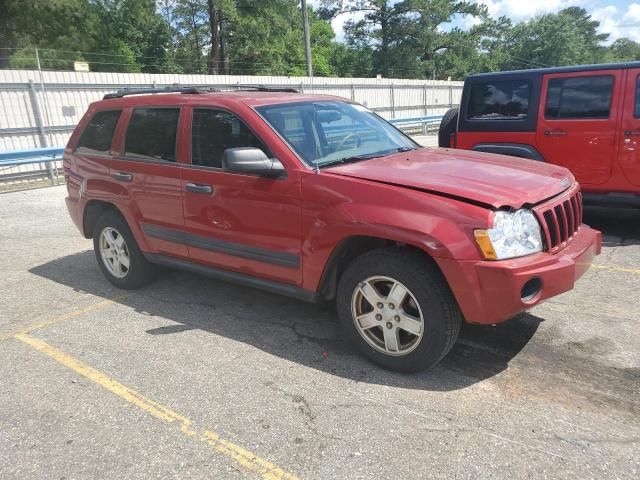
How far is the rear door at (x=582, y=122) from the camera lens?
6.05 m

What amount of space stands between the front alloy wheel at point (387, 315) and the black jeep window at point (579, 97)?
4.26 m

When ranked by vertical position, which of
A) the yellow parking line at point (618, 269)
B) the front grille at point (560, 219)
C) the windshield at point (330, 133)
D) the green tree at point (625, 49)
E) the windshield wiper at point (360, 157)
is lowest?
the yellow parking line at point (618, 269)

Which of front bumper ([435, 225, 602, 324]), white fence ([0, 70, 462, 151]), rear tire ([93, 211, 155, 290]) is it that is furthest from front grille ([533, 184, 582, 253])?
white fence ([0, 70, 462, 151])

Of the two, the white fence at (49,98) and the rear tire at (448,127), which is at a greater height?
the white fence at (49,98)

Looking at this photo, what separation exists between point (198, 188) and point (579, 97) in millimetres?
4657

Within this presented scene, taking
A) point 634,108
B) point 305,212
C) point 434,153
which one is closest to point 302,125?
point 305,212

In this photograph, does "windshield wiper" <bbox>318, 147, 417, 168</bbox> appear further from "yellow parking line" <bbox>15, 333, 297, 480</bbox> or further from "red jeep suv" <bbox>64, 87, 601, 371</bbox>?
"yellow parking line" <bbox>15, 333, 297, 480</bbox>

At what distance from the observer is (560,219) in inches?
135

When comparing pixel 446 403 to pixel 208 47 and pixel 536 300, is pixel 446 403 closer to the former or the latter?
pixel 536 300

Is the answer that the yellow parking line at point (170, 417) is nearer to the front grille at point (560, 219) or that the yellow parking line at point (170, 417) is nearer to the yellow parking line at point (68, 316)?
the yellow parking line at point (68, 316)

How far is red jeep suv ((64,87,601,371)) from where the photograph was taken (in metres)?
3.05

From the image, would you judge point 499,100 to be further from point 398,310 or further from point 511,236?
point 398,310

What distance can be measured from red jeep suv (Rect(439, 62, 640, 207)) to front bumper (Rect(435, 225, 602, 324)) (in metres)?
3.57

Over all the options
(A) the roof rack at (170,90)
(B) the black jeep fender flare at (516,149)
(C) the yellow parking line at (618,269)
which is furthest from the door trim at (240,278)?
(B) the black jeep fender flare at (516,149)
